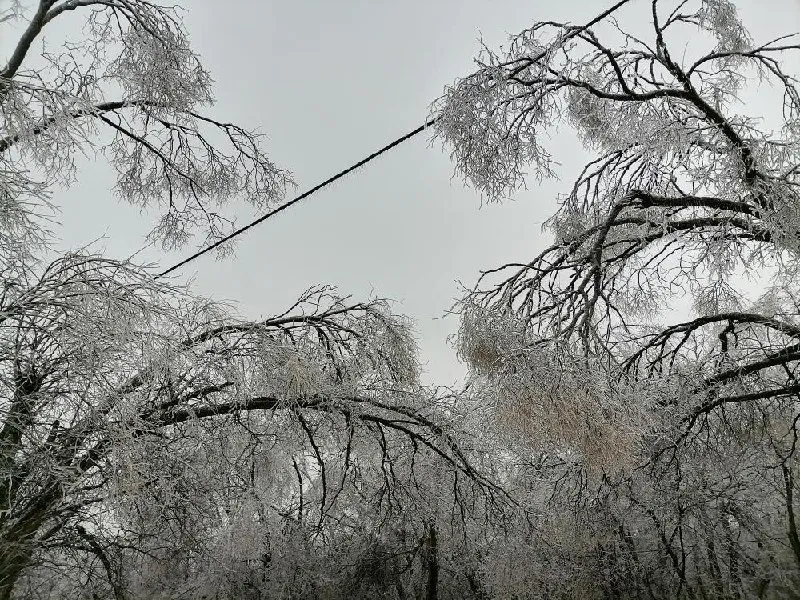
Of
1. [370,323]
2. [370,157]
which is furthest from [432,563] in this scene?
[370,157]

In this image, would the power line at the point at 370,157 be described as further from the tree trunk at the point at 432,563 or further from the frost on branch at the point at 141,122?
the tree trunk at the point at 432,563

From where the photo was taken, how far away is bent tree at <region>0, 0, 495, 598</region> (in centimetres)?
439

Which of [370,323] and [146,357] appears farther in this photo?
[370,323]

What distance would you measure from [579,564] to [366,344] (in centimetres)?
727

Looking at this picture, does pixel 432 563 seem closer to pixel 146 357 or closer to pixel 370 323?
pixel 370 323

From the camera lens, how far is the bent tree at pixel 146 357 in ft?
14.4

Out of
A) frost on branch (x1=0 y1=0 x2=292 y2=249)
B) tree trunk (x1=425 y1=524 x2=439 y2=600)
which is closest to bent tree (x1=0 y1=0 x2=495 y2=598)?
frost on branch (x1=0 y1=0 x2=292 y2=249)

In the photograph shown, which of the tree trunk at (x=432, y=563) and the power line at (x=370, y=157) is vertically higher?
the power line at (x=370, y=157)

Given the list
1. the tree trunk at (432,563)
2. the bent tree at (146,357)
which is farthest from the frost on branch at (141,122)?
the tree trunk at (432,563)

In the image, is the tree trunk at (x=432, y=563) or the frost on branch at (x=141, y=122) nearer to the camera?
the frost on branch at (x=141, y=122)

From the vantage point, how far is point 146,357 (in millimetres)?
4488

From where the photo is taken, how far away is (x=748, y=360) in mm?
6719

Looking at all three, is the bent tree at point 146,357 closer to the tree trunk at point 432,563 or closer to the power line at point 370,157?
the power line at point 370,157

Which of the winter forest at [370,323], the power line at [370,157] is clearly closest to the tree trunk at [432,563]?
the winter forest at [370,323]
